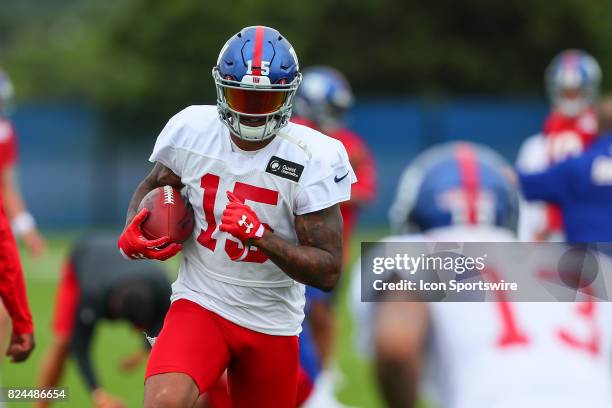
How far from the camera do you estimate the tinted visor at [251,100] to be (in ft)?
13.4

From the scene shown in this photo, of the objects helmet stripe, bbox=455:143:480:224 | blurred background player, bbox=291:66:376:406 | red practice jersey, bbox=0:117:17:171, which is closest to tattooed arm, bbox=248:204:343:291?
helmet stripe, bbox=455:143:480:224

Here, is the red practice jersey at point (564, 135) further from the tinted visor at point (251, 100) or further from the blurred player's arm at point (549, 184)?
the tinted visor at point (251, 100)

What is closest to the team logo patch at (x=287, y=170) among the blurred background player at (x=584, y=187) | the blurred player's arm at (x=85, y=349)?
the blurred player's arm at (x=85, y=349)

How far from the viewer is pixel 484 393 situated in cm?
279

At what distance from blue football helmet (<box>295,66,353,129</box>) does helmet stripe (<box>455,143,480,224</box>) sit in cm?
402

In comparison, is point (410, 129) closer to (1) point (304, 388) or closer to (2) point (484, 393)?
(1) point (304, 388)

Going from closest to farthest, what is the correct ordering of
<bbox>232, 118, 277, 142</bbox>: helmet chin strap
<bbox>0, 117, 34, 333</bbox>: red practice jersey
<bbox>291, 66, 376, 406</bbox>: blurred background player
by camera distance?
<bbox>232, 118, 277, 142</bbox>: helmet chin strap
<bbox>0, 117, 34, 333</bbox>: red practice jersey
<bbox>291, 66, 376, 406</bbox>: blurred background player

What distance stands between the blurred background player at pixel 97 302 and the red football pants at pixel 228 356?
1.32 m

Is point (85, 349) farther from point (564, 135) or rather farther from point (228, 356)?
point (564, 135)

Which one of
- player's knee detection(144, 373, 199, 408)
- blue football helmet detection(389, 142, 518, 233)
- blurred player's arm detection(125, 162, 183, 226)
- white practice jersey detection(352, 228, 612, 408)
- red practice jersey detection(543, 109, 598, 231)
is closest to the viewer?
white practice jersey detection(352, 228, 612, 408)

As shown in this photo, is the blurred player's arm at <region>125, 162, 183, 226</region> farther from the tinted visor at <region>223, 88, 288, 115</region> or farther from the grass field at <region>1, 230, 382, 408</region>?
the grass field at <region>1, 230, 382, 408</region>

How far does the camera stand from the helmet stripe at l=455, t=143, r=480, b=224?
10.6ft

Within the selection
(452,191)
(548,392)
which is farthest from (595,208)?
(548,392)

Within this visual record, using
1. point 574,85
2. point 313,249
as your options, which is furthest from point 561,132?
point 313,249
